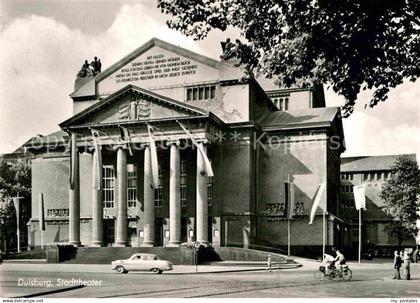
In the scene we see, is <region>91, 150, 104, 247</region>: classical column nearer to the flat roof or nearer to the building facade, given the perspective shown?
the building facade

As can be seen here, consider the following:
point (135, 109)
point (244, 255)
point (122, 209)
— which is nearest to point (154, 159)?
point (122, 209)

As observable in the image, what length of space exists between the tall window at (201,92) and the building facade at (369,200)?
124 ft

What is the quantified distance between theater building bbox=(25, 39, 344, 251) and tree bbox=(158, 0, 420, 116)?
96.4ft

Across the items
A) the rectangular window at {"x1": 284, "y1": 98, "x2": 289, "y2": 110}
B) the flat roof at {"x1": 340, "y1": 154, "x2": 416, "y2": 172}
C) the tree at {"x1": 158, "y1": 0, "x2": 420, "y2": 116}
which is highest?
the rectangular window at {"x1": 284, "y1": 98, "x2": 289, "y2": 110}

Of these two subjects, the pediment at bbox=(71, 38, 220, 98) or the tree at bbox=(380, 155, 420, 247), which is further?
the tree at bbox=(380, 155, 420, 247)

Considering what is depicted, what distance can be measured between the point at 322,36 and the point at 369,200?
71.8m

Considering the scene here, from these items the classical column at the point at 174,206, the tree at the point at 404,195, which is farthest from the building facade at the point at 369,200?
the classical column at the point at 174,206

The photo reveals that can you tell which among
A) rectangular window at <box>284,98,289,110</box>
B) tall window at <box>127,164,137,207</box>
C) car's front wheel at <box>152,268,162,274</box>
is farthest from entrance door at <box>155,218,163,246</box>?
rectangular window at <box>284,98,289,110</box>

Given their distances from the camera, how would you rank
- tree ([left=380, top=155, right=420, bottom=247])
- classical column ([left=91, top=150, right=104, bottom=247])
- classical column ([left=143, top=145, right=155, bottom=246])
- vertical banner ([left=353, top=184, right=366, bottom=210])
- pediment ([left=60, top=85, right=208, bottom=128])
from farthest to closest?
tree ([left=380, top=155, right=420, bottom=247])
classical column ([left=91, top=150, right=104, bottom=247])
pediment ([left=60, top=85, right=208, bottom=128])
classical column ([left=143, top=145, right=155, bottom=246])
vertical banner ([left=353, top=184, right=366, bottom=210])

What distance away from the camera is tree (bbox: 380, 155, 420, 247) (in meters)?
64.6

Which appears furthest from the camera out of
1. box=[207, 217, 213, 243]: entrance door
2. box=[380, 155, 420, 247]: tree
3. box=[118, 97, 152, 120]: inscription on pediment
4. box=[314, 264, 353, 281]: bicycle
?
box=[380, 155, 420, 247]: tree

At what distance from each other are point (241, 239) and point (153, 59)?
1874cm

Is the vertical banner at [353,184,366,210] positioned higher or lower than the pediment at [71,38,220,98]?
lower

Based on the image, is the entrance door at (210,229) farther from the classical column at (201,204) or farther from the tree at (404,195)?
the tree at (404,195)
